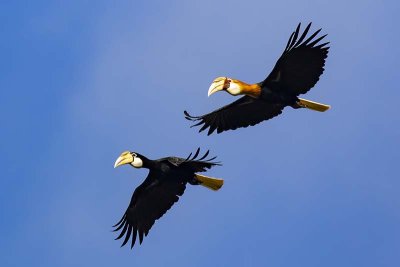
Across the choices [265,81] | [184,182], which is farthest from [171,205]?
[265,81]

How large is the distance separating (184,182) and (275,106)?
3.11 m

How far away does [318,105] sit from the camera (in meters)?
50.8

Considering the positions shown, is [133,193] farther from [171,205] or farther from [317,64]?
[317,64]

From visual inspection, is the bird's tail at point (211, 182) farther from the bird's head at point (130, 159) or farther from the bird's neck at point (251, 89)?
the bird's neck at point (251, 89)

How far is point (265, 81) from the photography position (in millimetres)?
50281

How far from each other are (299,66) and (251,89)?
1.40m

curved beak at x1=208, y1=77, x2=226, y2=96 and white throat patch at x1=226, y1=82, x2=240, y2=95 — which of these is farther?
curved beak at x1=208, y1=77, x2=226, y2=96

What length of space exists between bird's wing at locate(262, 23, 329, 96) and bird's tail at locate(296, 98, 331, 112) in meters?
0.32

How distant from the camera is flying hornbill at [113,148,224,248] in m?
50.0

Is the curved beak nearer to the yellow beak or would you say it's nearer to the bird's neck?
the bird's neck

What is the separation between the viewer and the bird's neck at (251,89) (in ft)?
165

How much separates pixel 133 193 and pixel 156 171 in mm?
1411

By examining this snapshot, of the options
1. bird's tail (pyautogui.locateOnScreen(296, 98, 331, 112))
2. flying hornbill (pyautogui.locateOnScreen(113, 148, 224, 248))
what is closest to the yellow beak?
flying hornbill (pyautogui.locateOnScreen(113, 148, 224, 248))

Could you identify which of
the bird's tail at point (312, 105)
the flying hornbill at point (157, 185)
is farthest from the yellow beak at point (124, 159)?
the bird's tail at point (312, 105)
